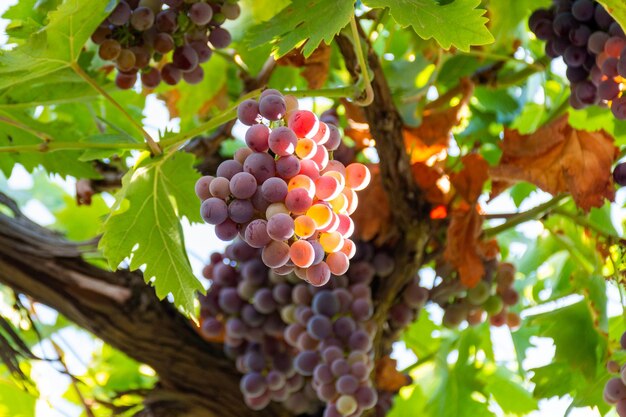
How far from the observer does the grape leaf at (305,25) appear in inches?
32.2

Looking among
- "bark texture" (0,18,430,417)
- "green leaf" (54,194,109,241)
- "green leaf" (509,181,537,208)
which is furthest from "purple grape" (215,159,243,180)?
"green leaf" (54,194,109,241)

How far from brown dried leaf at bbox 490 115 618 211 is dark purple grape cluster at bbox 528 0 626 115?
0.20 feet

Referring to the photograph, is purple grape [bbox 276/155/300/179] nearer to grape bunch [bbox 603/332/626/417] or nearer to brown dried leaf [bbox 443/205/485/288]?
grape bunch [bbox 603/332/626/417]

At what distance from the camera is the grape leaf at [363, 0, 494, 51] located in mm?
823

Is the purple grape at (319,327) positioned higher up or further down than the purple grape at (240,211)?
further down

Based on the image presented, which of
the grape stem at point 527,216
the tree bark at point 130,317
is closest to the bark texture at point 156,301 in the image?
the tree bark at point 130,317

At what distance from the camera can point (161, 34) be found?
105 centimetres

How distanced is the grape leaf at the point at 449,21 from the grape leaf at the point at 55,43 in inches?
13.6

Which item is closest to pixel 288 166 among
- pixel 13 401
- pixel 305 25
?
pixel 305 25

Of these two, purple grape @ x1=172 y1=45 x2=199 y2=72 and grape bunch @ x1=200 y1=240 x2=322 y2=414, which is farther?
grape bunch @ x1=200 y1=240 x2=322 y2=414

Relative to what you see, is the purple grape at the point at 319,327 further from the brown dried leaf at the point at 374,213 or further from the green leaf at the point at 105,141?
the green leaf at the point at 105,141

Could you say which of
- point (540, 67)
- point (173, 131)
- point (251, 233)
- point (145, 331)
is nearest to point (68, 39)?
point (173, 131)

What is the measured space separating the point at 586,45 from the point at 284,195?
1.81ft

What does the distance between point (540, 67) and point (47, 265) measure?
87 centimetres
